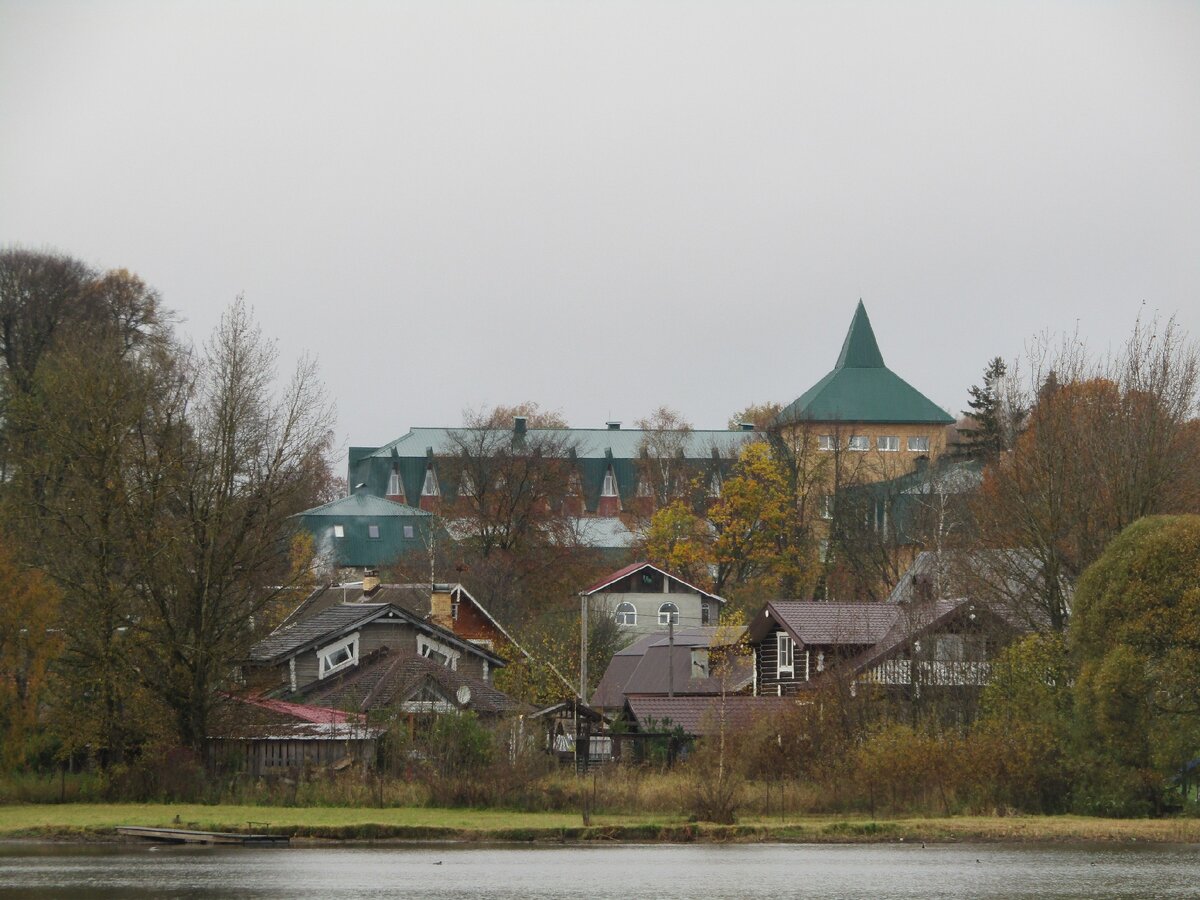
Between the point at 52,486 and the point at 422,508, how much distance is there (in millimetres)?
89256

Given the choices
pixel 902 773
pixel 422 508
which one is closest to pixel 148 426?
pixel 902 773

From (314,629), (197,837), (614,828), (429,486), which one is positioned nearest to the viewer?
(197,837)

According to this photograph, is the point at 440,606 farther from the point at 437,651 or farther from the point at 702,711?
the point at 702,711

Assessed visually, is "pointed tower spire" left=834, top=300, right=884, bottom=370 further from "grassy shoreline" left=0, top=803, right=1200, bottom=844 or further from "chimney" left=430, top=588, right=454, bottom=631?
"grassy shoreline" left=0, top=803, right=1200, bottom=844

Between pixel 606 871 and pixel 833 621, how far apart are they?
94.0ft

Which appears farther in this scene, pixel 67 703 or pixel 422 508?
pixel 422 508

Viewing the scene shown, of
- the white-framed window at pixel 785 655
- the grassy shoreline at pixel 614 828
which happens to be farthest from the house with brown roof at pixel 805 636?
the grassy shoreline at pixel 614 828

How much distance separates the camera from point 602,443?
14875cm

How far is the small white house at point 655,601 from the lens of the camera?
92.7 metres

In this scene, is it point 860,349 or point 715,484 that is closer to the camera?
point 715,484

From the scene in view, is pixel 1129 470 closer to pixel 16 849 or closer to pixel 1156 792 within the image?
pixel 1156 792

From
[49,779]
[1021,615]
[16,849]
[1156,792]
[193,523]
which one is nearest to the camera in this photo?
[16,849]

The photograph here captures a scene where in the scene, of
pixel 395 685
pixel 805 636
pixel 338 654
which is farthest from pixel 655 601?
pixel 395 685

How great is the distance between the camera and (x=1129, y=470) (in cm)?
5069
